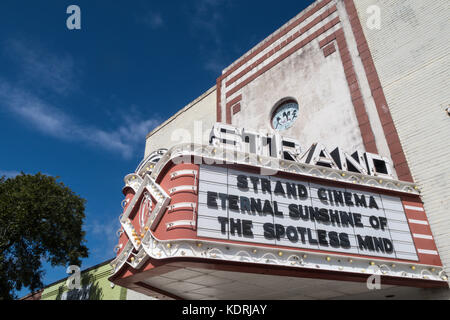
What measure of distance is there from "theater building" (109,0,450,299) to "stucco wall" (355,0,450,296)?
0.05 m

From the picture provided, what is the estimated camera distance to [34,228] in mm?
26453

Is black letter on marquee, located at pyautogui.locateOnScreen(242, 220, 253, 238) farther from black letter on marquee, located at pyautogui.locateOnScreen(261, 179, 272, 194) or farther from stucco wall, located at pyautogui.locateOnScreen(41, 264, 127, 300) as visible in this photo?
stucco wall, located at pyautogui.locateOnScreen(41, 264, 127, 300)

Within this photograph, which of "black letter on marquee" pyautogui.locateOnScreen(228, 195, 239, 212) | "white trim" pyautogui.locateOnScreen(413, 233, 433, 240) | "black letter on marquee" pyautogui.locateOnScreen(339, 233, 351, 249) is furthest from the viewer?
"white trim" pyautogui.locateOnScreen(413, 233, 433, 240)

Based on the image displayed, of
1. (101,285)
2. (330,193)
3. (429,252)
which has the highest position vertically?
(101,285)

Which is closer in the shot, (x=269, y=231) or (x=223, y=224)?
(x=223, y=224)

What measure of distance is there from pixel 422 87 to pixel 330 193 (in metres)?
7.12

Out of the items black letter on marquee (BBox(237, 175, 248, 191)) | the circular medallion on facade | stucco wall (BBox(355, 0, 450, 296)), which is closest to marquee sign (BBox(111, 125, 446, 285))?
black letter on marquee (BBox(237, 175, 248, 191))

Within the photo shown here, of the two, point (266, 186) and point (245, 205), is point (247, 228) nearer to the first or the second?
point (245, 205)

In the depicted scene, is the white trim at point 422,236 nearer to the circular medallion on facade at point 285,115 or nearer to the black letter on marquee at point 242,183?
the black letter on marquee at point 242,183

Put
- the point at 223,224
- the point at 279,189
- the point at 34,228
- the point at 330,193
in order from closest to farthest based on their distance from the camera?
the point at 223,224 → the point at 279,189 → the point at 330,193 → the point at 34,228

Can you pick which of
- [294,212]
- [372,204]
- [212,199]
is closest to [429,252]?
[372,204]

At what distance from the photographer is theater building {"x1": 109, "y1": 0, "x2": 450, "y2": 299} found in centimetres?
1098

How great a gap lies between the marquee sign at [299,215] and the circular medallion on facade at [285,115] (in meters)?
8.42

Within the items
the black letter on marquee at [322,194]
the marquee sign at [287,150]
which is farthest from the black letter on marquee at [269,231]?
the marquee sign at [287,150]
